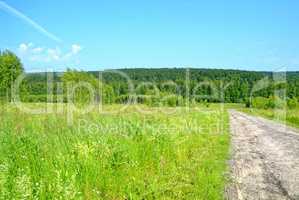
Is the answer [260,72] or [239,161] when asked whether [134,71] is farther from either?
[239,161]

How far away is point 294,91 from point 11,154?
107715mm

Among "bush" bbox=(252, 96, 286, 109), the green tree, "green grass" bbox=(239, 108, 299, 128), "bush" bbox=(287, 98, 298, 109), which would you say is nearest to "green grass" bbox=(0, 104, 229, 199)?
"green grass" bbox=(239, 108, 299, 128)

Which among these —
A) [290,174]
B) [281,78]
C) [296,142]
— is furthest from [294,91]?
[290,174]

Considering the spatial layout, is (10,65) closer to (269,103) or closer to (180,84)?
(269,103)

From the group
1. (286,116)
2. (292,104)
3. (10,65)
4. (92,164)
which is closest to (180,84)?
(292,104)

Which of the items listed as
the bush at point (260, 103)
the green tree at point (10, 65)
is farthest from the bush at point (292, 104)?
the green tree at point (10, 65)

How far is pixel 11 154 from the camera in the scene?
779 centimetres

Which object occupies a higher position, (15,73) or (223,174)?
(15,73)

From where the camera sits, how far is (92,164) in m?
8.24

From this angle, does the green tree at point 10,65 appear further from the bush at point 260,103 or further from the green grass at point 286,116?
the bush at point 260,103

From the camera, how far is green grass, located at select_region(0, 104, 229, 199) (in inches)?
271

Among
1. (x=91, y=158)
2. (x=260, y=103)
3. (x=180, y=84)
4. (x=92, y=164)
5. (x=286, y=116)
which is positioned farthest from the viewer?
(x=180, y=84)

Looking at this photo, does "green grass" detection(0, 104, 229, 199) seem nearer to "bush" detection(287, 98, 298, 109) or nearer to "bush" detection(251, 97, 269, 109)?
"bush" detection(287, 98, 298, 109)

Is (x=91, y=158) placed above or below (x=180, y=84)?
below
